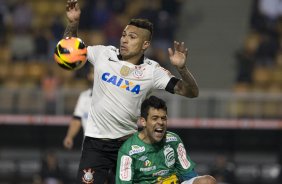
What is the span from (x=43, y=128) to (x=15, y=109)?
0.85 meters

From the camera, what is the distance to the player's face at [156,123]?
26.8 ft

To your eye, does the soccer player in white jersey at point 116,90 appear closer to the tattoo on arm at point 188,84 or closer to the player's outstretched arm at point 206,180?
the tattoo on arm at point 188,84

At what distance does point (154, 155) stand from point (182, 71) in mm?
951

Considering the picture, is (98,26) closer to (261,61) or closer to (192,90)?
(261,61)

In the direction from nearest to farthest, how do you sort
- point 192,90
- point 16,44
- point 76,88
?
point 192,90 → point 76,88 → point 16,44

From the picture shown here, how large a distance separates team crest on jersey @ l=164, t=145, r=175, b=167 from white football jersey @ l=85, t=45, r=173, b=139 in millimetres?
471

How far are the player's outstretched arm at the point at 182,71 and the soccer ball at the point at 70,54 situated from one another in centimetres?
101

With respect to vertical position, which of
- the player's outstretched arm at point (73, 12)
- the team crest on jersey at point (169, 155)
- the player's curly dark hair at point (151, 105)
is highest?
the player's outstretched arm at point (73, 12)

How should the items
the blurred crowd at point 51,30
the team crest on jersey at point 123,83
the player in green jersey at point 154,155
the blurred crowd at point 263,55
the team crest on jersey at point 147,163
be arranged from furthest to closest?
the blurred crowd at point 51,30
the blurred crowd at point 263,55
the team crest on jersey at point 123,83
the team crest on jersey at point 147,163
the player in green jersey at point 154,155

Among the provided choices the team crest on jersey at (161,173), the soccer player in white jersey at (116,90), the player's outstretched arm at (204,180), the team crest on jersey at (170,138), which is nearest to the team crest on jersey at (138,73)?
the soccer player in white jersey at (116,90)

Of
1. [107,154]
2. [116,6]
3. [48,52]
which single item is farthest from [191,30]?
[107,154]

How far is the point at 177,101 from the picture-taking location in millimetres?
15352

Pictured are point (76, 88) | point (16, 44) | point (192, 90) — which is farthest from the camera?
point (16, 44)

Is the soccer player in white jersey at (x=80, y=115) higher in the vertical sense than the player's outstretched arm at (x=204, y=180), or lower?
higher
